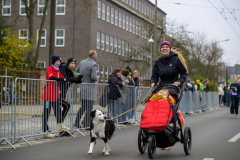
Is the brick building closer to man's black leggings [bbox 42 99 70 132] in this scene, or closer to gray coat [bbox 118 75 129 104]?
gray coat [bbox 118 75 129 104]

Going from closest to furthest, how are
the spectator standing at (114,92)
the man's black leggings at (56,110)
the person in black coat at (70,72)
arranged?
1. the man's black leggings at (56,110)
2. the person in black coat at (70,72)
3. the spectator standing at (114,92)

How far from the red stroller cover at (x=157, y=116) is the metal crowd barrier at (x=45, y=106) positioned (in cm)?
334

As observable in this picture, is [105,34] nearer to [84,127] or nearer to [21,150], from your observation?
[84,127]

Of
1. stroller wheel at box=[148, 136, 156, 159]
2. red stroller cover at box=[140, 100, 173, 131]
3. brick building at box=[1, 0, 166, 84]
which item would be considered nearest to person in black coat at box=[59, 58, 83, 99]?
red stroller cover at box=[140, 100, 173, 131]

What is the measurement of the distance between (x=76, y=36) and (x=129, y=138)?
1525 inches

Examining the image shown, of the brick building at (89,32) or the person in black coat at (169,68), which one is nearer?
the person in black coat at (169,68)

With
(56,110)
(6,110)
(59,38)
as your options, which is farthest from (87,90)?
(59,38)

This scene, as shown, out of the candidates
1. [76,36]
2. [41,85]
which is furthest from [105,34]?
A: [41,85]

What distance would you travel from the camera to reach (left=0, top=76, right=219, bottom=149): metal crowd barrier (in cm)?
917

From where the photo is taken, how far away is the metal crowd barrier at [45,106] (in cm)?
917

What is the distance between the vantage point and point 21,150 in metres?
8.71

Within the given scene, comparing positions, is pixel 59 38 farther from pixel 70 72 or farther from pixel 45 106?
pixel 45 106

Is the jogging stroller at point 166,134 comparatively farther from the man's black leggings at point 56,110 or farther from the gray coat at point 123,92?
the gray coat at point 123,92

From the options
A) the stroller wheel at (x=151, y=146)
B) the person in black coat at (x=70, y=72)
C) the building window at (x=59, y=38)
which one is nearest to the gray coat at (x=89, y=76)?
the person in black coat at (x=70, y=72)
